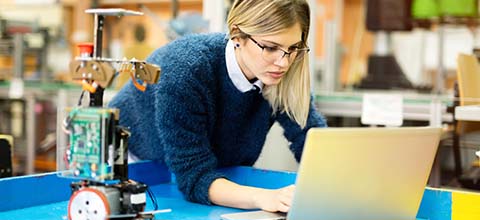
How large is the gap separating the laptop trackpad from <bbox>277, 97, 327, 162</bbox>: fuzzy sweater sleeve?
0.44 metres

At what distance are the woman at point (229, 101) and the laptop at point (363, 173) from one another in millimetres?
168

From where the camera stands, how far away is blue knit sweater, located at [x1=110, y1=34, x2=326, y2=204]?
1400 mm

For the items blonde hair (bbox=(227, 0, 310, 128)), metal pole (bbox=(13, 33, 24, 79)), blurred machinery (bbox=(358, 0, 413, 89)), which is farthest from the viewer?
blurred machinery (bbox=(358, 0, 413, 89))

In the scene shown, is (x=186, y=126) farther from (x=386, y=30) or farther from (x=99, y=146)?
(x=386, y=30)

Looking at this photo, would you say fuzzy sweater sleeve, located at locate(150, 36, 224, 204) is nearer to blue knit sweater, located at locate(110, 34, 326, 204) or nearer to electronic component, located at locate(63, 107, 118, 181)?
blue knit sweater, located at locate(110, 34, 326, 204)

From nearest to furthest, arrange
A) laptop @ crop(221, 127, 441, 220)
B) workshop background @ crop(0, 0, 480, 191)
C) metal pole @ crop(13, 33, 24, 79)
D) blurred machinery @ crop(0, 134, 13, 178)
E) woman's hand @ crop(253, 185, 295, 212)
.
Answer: laptop @ crop(221, 127, 441, 220), woman's hand @ crop(253, 185, 295, 212), blurred machinery @ crop(0, 134, 13, 178), workshop background @ crop(0, 0, 480, 191), metal pole @ crop(13, 33, 24, 79)

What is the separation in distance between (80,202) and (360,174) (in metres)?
0.44

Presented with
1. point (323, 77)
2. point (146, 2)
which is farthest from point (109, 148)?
point (146, 2)

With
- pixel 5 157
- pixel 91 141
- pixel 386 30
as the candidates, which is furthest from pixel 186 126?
pixel 386 30

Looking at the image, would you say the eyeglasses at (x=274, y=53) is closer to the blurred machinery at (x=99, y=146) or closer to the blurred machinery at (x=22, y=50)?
the blurred machinery at (x=99, y=146)

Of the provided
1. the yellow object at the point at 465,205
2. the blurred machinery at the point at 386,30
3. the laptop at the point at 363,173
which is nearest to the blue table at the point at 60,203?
the yellow object at the point at 465,205

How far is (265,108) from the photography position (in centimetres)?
163

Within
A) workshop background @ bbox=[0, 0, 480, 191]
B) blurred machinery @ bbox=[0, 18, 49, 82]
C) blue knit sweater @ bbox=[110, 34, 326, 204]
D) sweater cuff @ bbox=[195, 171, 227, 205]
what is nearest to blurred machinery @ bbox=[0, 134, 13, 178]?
workshop background @ bbox=[0, 0, 480, 191]

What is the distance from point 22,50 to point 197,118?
2.89 m
